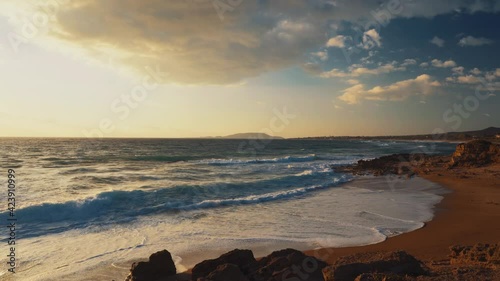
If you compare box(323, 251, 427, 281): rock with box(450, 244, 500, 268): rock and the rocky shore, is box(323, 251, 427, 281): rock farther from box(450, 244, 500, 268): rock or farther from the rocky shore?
box(450, 244, 500, 268): rock

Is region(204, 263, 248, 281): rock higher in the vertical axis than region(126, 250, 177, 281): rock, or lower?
higher

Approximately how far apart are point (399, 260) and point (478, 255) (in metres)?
2.24

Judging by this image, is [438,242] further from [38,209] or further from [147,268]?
[38,209]

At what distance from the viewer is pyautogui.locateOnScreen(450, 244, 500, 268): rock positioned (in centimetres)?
636

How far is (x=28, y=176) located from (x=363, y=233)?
1016 inches

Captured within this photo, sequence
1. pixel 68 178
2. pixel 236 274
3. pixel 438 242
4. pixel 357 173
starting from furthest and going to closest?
pixel 357 173
pixel 68 178
pixel 438 242
pixel 236 274

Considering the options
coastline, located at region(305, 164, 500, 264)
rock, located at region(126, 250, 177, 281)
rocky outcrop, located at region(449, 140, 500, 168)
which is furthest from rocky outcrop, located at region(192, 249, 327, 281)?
rocky outcrop, located at region(449, 140, 500, 168)

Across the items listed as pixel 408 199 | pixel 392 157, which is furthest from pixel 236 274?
pixel 392 157

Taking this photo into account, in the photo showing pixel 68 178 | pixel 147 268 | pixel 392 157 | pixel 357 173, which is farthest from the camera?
pixel 392 157

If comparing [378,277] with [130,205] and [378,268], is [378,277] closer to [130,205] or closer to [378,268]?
[378,268]

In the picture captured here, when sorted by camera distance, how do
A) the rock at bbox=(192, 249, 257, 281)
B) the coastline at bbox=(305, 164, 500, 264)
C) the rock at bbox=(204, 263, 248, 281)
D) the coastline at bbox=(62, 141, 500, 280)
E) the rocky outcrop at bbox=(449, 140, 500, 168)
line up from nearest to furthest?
the rock at bbox=(204, 263, 248, 281) → the rock at bbox=(192, 249, 257, 281) → the coastline at bbox=(62, 141, 500, 280) → the coastline at bbox=(305, 164, 500, 264) → the rocky outcrop at bbox=(449, 140, 500, 168)

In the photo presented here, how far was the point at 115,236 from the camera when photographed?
1125cm

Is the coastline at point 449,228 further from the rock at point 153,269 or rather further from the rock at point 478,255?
the rock at point 153,269

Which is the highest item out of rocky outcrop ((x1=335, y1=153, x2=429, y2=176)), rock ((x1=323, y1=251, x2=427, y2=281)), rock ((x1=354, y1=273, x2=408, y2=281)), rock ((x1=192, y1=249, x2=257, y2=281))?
rock ((x1=354, y1=273, x2=408, y2=281))
